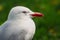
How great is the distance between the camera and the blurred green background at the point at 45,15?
15.0 ft

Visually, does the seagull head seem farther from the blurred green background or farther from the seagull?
the blurred green background

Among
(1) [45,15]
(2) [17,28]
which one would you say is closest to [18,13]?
(2) [17,28]

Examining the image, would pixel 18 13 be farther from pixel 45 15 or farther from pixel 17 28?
pixel 45 15

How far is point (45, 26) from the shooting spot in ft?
15.6

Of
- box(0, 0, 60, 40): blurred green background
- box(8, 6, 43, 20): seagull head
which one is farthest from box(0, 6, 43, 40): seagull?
box(0, 0, 60, 40): blurred green background

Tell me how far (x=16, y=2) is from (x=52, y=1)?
569mm

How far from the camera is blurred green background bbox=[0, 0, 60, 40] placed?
4.59m

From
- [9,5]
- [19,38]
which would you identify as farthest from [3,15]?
[19,38]

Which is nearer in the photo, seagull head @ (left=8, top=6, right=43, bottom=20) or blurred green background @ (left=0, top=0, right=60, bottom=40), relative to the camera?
seagull head @ (left=8, top=6, right=43, bottom=20)

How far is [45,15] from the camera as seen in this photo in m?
4.94

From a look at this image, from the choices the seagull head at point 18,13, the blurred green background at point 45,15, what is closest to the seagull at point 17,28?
the seagull head at point 18,13

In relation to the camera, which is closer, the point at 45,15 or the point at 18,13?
the point at 18,13

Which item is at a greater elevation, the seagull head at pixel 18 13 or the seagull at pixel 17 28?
the seagull head at pixel 18 13

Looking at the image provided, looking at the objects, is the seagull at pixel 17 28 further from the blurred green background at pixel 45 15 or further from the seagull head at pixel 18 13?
the blurred green background at pixel 45 15
